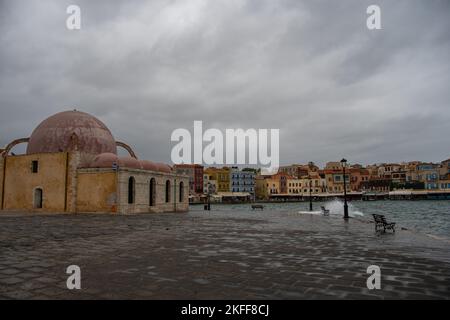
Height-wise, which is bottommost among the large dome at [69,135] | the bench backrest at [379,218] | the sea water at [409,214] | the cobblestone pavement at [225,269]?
the sea water at [409,214]

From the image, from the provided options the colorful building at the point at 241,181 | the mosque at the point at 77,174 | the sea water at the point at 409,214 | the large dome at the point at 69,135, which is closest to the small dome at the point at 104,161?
the mosque at the point at 77,174

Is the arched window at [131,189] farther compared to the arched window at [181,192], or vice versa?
the arched window at [181,192]

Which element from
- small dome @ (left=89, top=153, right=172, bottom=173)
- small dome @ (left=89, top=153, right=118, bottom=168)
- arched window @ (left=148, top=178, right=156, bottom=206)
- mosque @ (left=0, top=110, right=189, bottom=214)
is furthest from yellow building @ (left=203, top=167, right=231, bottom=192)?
small dome @ (left=89, top=153, right=118, bottom=168)

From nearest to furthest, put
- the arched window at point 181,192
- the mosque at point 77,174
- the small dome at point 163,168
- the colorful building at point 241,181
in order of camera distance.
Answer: the mosque at point 77,174
the small dome at point 163,168
the arched window at point 181,192
the colorful building at point 241,181

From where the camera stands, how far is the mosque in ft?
99.2

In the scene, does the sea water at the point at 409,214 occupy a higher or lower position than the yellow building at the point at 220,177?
lower

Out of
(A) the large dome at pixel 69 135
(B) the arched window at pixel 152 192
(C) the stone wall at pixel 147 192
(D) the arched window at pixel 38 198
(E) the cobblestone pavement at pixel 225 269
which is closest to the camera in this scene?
(E) the cobblestone pavement at pixel 225 269

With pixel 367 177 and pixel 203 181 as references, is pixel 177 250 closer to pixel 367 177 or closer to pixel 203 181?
pixel 203 181

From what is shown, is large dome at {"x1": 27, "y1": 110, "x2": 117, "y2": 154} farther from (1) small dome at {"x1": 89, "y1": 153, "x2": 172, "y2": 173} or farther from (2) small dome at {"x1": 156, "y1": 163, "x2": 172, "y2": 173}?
(2) small dome at {"x1": 156, "y1": 163, "x2": 172, "y2": 173}

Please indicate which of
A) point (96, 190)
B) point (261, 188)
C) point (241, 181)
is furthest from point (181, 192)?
point (261, 188)

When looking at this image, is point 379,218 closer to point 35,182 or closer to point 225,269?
point 225,269

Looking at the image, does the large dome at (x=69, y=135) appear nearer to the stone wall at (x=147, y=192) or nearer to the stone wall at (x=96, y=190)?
the stone wall at (x=96, y=190)

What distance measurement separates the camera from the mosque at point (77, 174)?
3023 centimetres
